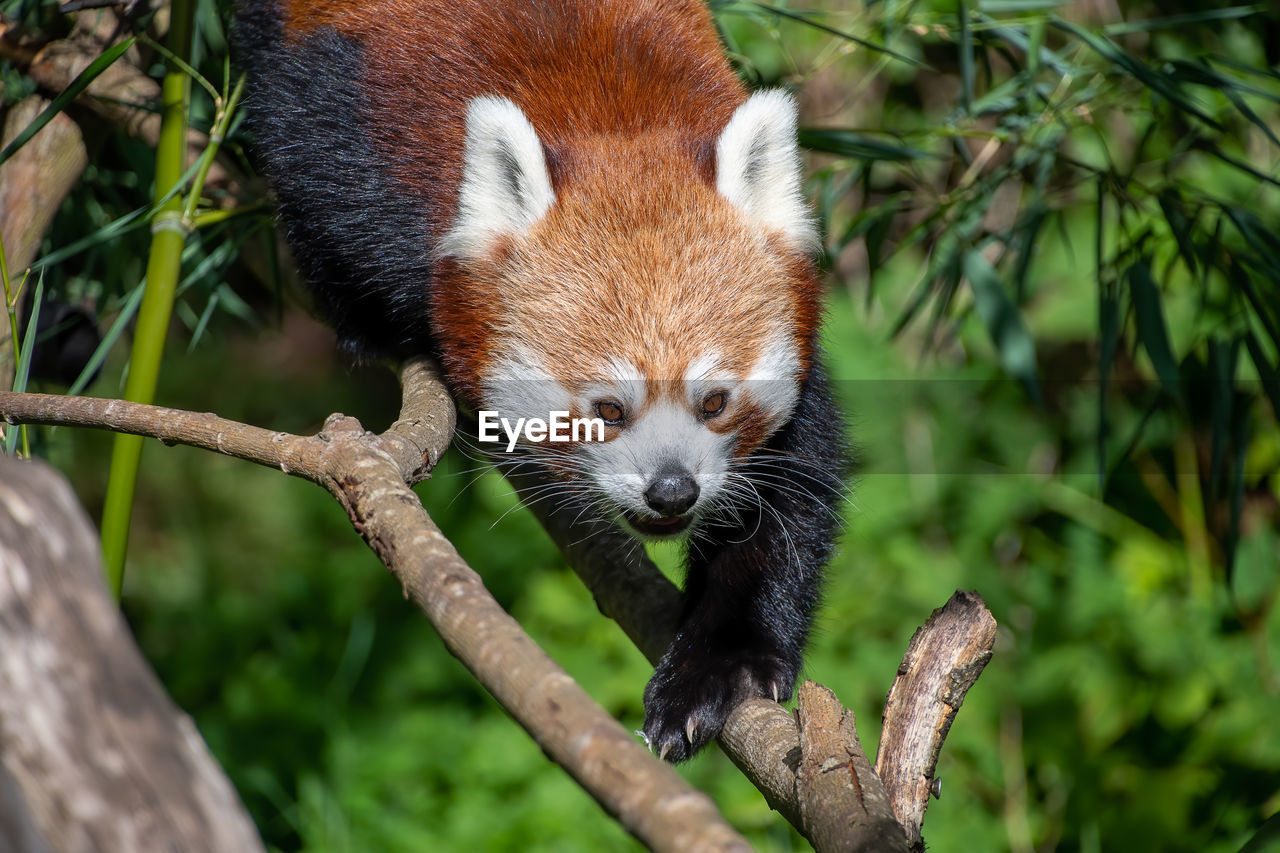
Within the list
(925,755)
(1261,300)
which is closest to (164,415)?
(925,755)

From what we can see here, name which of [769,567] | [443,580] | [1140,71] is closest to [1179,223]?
[1140,71]

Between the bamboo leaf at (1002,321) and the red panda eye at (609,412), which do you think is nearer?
the red panda eye at (609,412)

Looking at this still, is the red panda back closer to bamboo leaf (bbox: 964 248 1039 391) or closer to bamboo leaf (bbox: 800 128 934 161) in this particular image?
bamboo leaf (bbox: 800 128 934 161)

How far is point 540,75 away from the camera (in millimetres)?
2055

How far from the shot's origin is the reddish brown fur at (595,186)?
1885mm

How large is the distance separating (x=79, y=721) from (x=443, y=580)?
37cm

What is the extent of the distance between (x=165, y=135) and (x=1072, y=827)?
337 cm

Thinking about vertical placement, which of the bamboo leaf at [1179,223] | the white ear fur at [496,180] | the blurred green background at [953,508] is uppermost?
the white ear fur at [496,180]

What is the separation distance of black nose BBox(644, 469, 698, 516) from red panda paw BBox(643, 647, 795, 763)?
29cm

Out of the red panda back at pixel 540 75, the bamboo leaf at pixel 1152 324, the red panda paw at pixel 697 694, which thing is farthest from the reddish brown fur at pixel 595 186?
the bamboo leaf at pixel 1152 324

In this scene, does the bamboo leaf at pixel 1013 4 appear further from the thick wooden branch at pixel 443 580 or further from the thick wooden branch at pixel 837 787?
the thick wooden branch at pixel 837 787

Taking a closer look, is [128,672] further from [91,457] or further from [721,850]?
[91,457]

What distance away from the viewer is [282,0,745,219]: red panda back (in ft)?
6.65

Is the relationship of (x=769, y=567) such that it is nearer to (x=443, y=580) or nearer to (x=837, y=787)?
(x=837, y=787)
